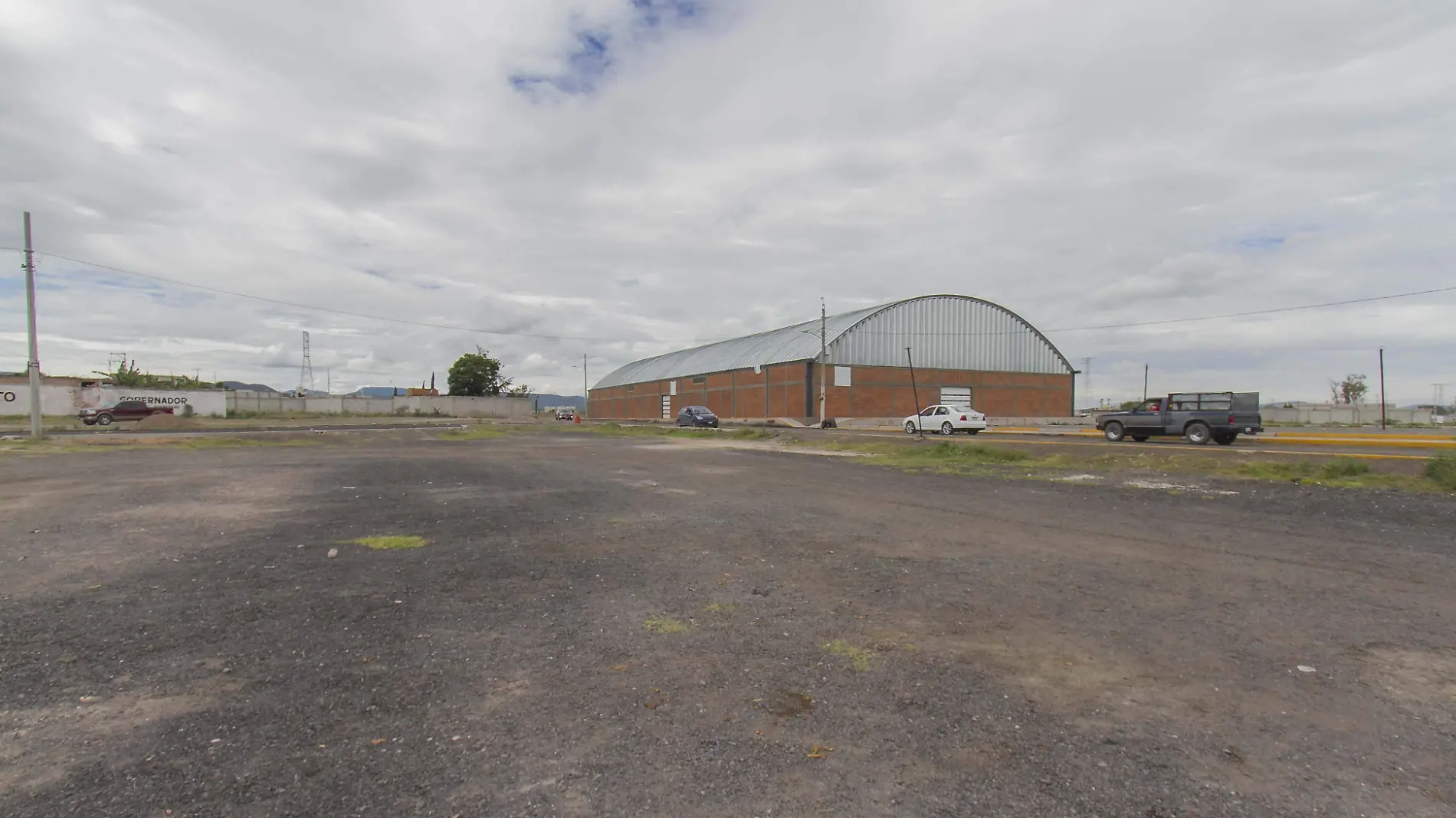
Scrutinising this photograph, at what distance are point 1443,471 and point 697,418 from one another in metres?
38.5

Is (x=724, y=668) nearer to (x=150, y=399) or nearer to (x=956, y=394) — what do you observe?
(x=956, y=394)

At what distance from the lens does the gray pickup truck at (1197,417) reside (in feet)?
76.0

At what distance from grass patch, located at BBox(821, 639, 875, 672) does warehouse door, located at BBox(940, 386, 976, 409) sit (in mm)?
54189

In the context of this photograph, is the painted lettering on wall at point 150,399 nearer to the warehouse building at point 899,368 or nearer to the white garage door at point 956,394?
the warehouse building at point 899,368

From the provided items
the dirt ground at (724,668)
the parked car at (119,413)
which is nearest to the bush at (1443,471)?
the dirt ground at (724,668)

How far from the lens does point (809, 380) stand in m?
52.5

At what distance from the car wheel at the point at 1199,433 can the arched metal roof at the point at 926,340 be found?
1182 inches

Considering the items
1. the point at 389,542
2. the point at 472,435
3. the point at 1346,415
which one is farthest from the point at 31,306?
the point at 1346,415

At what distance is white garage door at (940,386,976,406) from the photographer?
56.5 meters

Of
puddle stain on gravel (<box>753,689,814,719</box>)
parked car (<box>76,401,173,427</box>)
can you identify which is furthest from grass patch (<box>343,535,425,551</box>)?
parked car (<box>76,401,173,427</box>)

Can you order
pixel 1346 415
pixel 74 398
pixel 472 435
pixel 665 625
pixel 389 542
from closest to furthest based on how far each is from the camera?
pixel 665 625, pixel 389 542, pixel 472 435, pixel 74 398, pixel 1346 415

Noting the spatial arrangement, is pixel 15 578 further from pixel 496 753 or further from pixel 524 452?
pixel 524 452

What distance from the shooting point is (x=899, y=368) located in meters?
55.2

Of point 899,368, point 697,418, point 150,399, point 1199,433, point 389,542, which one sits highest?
point 899,368
